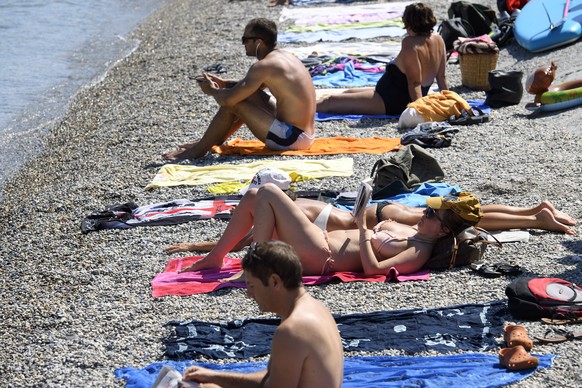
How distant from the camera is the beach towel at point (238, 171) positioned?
29.3ft

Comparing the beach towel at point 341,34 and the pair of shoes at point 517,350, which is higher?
the pair of shoes at point 517,350

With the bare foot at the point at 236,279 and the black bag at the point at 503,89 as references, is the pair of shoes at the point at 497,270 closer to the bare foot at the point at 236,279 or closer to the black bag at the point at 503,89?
the bare foot at the point at 236,279

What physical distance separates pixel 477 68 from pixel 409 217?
5.47 m

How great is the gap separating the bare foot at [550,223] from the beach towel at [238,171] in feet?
7.17

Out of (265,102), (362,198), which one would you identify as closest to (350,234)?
(362,198)

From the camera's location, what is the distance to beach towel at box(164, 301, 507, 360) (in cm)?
545

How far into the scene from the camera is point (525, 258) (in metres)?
6.66

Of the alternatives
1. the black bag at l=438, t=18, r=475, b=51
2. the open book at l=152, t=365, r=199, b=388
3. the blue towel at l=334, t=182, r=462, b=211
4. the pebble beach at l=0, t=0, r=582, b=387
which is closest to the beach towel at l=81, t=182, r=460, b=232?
the blue towel at l=334, t=182, r=462, b=211

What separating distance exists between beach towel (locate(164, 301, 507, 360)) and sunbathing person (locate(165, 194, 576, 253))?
3.70ft

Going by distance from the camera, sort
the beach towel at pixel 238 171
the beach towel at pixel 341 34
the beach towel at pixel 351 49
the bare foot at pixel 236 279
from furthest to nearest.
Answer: the beach towel at pixel 341 34, the beach towel at pixel 351 49, the beach towel at pixel 238 171, the bare foot at pixel 236 279

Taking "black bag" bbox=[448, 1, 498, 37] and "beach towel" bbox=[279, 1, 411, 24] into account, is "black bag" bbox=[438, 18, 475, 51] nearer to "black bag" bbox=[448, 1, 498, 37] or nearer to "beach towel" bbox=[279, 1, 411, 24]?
"black bag" bbox=[448, 1, 498, 37]

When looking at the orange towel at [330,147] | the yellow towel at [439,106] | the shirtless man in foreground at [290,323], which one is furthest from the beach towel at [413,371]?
the yellow towel at [439,106]

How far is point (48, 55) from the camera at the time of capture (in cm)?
1934

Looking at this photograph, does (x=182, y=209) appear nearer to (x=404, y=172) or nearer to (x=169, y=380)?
(x=404, y=172)
